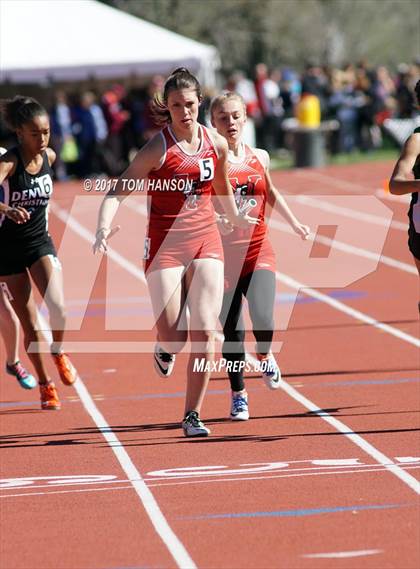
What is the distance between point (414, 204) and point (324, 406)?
5.52 ft

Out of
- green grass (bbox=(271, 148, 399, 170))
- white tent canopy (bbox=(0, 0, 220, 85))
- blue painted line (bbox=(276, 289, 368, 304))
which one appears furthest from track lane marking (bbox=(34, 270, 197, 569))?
green grass (bbox=(271, 148, 399, 170))

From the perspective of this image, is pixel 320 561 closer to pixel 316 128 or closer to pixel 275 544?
pixel 275 544

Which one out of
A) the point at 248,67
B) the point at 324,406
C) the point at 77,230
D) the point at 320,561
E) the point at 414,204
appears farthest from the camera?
the point at 248,67

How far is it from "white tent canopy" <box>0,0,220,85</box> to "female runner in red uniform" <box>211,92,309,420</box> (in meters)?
21.2

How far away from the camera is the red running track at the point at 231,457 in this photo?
6.41 metres

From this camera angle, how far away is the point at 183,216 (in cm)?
823

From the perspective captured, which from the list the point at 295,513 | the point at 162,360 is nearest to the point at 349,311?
the point at 162,360

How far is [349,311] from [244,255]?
17.2 ft

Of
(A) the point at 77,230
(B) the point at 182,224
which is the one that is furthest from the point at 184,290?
(A) the point at 77,230

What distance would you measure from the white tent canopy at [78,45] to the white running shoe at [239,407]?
70.2 ft

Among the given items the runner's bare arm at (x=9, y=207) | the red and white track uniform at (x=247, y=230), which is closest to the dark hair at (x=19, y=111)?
the runner's bare arm at (x=9, y=207)

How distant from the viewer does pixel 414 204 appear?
8.66 meters

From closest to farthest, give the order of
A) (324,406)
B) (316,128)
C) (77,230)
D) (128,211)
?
1. (324,406)
2. (77,230)
3. (128,211)
4. (316,128)

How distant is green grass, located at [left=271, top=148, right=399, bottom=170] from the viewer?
3338 centimetres
